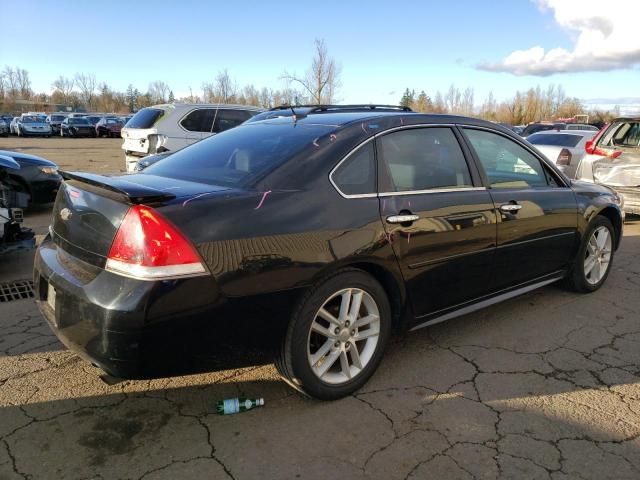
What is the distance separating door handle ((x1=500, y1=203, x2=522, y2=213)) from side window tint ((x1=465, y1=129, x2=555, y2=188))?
0.51 feet

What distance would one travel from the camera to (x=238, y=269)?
247 centimetres

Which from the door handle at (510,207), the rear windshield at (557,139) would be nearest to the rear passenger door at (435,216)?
the door handle at (510,207)

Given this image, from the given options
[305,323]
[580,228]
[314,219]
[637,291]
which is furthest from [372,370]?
[637,291]

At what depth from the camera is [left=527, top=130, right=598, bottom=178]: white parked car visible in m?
10.3

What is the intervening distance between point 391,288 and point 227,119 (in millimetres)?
8074

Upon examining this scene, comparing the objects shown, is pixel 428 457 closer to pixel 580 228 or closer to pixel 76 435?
pixel 76 435

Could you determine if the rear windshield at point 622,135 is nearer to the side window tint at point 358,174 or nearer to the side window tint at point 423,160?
the side window tint at point 423,160

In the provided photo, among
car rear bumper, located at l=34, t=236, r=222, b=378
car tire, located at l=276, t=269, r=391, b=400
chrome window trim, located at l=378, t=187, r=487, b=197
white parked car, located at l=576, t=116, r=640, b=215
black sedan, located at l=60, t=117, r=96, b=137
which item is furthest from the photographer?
black sedan, located at l=60, t=117, r=96, b=137

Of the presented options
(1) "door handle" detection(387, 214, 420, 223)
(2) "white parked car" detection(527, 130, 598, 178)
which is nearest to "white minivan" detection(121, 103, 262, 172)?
(2) "white parked car" detection(527, 130, 598, 178)

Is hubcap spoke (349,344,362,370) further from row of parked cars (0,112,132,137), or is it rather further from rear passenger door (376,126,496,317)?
row of parked cars (0,112,132,137)

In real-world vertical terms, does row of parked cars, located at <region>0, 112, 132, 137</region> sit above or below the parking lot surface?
above

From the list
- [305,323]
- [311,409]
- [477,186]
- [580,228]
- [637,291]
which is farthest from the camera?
[637,291]

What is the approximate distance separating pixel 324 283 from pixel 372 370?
28.6 inches

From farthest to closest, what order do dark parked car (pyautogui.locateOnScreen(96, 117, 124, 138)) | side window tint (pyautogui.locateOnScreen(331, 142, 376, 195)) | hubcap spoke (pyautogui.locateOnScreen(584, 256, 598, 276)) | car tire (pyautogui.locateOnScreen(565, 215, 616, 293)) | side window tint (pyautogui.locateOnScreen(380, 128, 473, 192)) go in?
dark parked car (pyautogui.locateOnScreen(96, 117, 124, 138))
hubcap spoke (pyautogui.locateOnScreen(584, 256, 598, 276))
car tire (pyautogui.locateOnScreen(565, 215, 616, 293))
side window tint (pyautogui.locateOnScreen(380, 128, 473, 192))
side window tint (pyautogui.locateOnScreen(331, 142, 376, 195))
